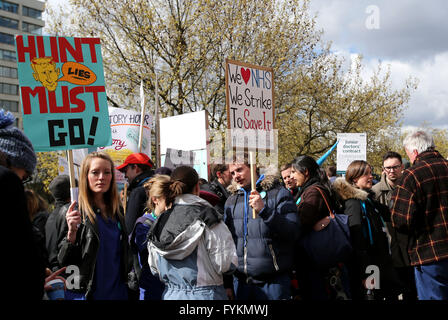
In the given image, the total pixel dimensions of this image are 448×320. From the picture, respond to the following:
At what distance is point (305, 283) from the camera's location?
411 centimetres

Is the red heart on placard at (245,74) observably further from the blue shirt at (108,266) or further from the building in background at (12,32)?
the building in background at (12,32)

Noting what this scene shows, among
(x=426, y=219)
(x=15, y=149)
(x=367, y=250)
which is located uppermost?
(x=15, y=149)

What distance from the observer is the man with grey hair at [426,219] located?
3764 mm

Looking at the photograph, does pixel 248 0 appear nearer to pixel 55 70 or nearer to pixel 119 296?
pixel 55 70

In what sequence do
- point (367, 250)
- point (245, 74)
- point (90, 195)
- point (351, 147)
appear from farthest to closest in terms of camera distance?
point (351, 147)
point (245, 74)
point (367, 250)
point (90, 195)

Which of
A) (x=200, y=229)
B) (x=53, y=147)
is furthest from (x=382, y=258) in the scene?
(x=53, y=147)

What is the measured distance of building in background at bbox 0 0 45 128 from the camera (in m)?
78.7

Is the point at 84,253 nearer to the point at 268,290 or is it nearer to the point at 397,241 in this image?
the point at 268,290

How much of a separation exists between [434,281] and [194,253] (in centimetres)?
211

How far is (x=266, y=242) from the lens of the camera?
12.1ft

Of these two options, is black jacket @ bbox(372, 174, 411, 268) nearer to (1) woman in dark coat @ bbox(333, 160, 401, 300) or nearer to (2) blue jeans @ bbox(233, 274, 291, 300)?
(1) woman in dark coat @ bbox(333, 160, 401, 300)

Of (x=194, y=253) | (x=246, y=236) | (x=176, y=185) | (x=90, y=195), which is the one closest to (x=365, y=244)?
(x=246, y=236)

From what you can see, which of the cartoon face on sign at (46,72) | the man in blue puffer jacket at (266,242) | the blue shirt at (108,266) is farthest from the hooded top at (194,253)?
the cartoon face on sign at (46,72)
